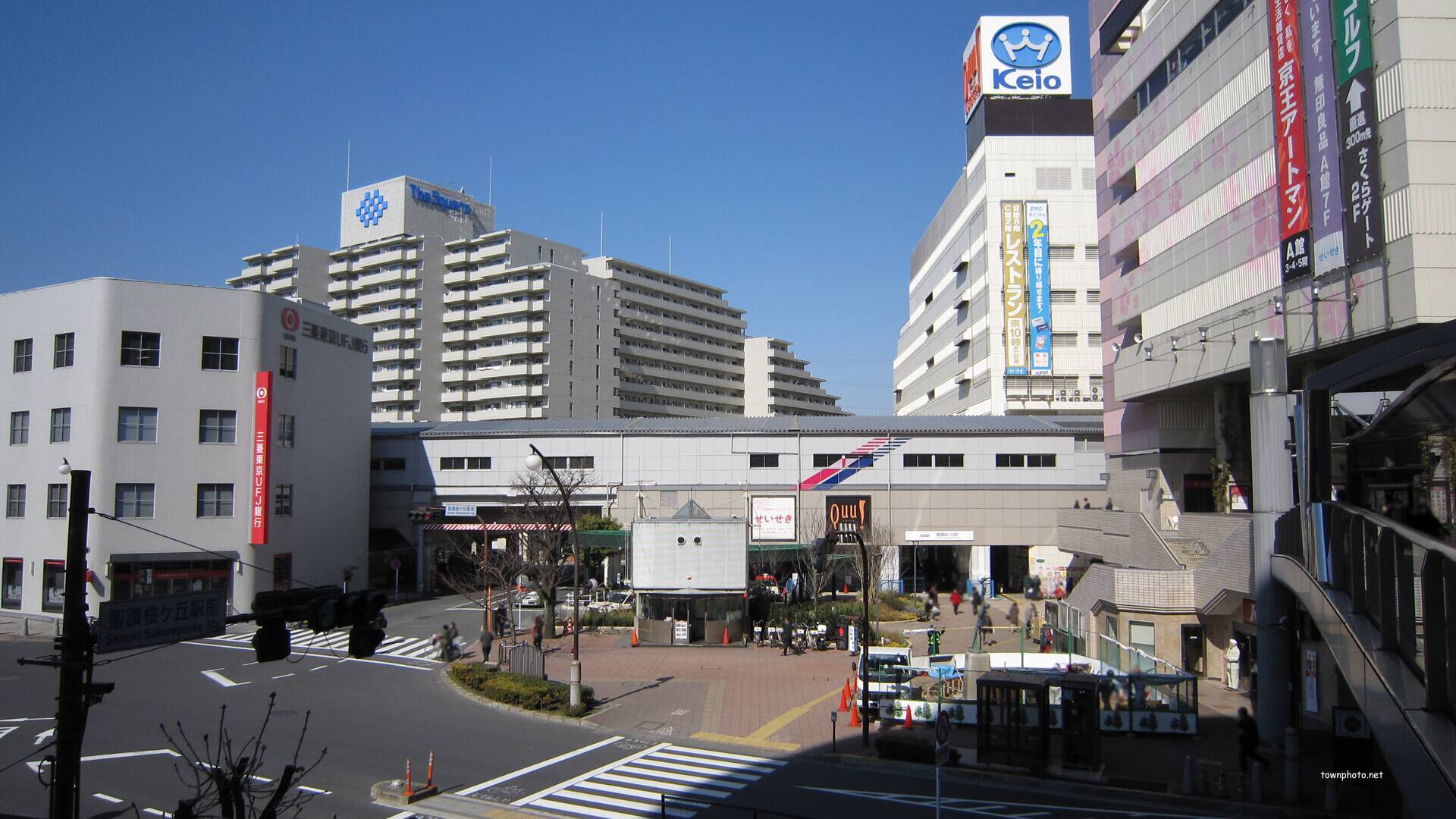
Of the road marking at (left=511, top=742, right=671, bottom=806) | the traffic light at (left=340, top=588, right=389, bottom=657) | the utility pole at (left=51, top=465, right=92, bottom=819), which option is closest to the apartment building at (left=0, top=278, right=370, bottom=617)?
the road marking at (left=511, top=742, right=671, bottom=806)

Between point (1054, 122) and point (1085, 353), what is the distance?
52.0 feet

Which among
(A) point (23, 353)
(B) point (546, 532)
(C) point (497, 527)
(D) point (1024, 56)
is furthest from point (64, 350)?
(D) point (1024, 56)

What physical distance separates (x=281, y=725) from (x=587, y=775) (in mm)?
8124

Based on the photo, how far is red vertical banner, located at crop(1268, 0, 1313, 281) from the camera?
950 inches

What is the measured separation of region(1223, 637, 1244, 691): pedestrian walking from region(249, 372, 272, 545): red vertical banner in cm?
3783

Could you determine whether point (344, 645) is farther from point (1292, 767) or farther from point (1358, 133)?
point (1358, 133)

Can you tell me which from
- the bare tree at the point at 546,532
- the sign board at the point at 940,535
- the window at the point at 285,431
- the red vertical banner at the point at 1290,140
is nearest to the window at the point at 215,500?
the window at the point at 285,431

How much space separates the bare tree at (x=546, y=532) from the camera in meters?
36.8

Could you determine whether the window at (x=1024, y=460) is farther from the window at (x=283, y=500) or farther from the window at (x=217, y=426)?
the window at (x=217, y=426)

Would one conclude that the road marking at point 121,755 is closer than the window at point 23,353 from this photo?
Yes

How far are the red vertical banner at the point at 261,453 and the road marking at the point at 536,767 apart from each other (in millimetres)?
27134

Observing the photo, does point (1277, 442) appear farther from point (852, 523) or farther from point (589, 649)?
point (852, 523)

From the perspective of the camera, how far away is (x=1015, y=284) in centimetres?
6088

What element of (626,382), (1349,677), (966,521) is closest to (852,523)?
(966,521)
